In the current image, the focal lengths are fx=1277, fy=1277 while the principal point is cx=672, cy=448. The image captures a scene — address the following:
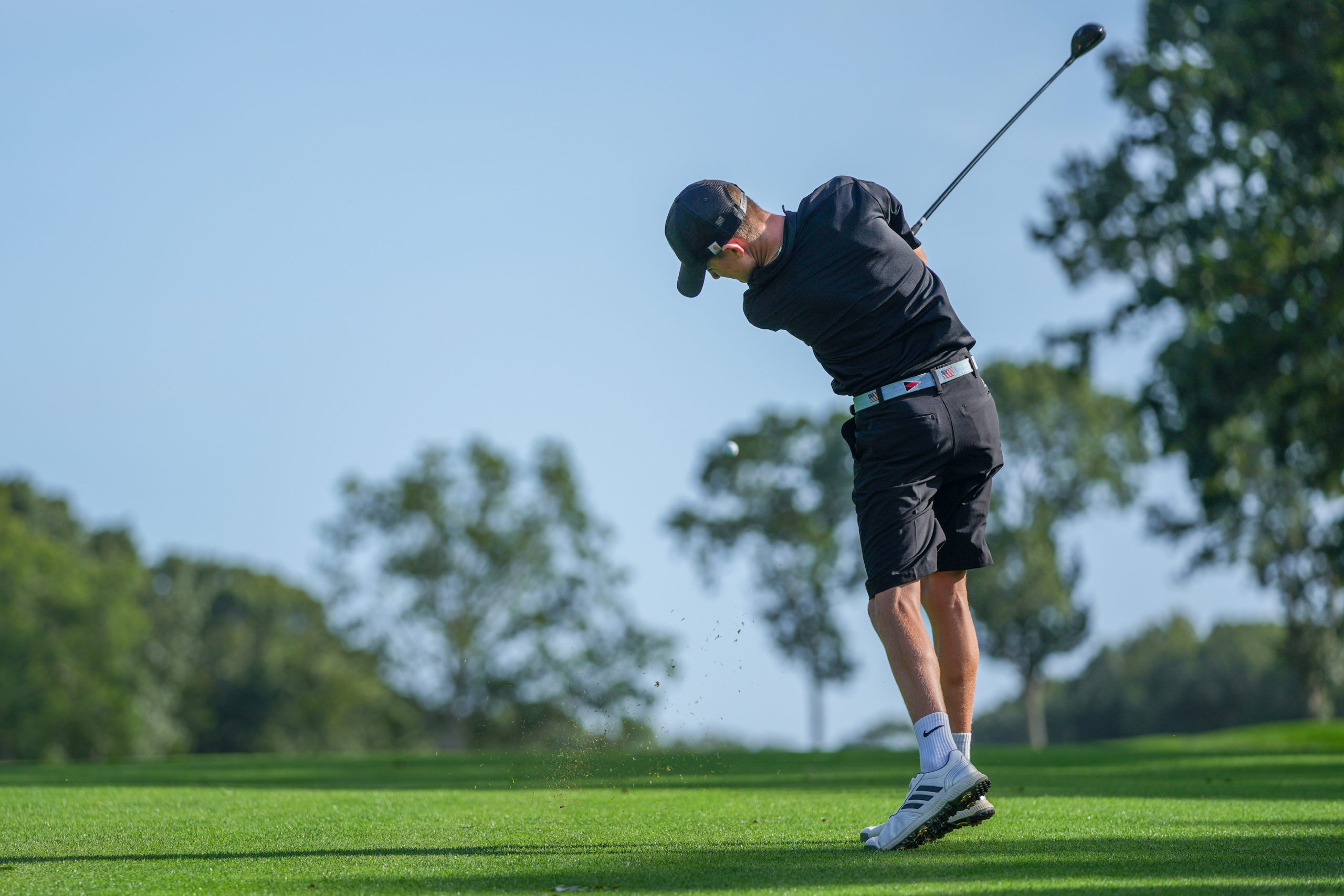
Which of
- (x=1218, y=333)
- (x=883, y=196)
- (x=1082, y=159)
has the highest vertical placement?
(x=1082, y=159)

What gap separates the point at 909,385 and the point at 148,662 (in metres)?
46.3

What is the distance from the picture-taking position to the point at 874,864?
11.5ft

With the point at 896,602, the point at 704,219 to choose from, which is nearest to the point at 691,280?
the point at 704,219

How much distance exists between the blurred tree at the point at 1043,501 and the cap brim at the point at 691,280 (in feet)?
115

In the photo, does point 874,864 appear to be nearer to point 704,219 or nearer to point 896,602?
point 896,602

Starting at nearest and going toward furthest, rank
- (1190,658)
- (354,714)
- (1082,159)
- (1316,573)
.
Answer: (1082,159) → (1316,573) → (354,714) → (1190,658)

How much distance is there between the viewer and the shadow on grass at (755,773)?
6.84m

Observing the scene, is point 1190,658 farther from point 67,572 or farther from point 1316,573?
point 67,572

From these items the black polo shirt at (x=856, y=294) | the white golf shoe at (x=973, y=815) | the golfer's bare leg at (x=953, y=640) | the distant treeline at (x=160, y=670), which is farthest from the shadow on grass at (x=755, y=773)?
the distant treeline at (x=160, y=670)

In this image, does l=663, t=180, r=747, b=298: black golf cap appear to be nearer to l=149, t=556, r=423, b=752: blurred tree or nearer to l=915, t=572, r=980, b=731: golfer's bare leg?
l=915, t=572, r=980, b=731: golfer's bare leg

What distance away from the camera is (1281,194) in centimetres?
1731

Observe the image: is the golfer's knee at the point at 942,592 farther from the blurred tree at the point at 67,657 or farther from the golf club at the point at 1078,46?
the blurred tree at the point at 67,657

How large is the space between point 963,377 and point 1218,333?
14624 millimetres

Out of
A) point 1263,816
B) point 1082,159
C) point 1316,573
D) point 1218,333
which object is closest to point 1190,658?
point 1316,573
